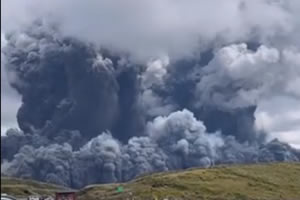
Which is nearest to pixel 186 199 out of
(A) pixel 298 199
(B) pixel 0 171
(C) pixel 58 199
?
(A) pixel 298 199

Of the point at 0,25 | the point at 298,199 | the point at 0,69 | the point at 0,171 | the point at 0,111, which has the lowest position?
the point at 0,171

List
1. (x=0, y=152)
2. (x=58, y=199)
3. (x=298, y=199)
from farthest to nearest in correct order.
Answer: (x=298, y=199) → (x=58, y=199) → (x=0, y=152)

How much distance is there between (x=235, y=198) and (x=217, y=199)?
6225 millimetres

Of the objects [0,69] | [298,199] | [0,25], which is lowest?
[0,69]

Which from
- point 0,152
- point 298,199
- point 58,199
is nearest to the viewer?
point 0,152

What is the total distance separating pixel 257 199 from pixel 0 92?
185 meters

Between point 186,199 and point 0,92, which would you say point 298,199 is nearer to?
point 186,199

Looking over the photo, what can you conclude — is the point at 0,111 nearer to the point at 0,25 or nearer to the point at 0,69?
the point at 0,69

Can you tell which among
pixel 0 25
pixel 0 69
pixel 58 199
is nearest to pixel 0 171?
pixel 0 69

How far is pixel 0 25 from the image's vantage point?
17.1 meters

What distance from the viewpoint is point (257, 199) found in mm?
194500

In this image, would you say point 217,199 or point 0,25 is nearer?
point 0,25

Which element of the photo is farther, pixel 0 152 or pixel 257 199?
pixel 257 199

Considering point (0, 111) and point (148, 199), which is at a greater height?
point (148, 199)
